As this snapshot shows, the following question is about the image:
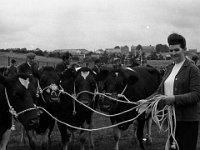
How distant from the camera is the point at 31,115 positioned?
219 inches

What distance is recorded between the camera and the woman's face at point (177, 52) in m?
4.78

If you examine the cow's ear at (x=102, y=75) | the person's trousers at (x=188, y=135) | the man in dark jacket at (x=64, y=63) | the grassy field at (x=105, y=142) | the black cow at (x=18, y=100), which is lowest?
the grassy field at (x=105, y=142)

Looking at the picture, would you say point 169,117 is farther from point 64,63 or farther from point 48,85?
point 64,63

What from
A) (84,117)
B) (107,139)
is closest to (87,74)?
(84,117)

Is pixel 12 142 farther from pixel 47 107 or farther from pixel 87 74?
pixel 87 74

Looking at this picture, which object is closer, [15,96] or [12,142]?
[15,96]

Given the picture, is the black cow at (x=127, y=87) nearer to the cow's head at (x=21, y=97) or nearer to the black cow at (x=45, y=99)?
the black cow at (x=45, y=99)

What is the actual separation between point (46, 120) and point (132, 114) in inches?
89.5

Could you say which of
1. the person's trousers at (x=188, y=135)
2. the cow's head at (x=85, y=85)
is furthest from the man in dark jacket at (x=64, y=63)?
the person's trousers at (x=188, y=135)

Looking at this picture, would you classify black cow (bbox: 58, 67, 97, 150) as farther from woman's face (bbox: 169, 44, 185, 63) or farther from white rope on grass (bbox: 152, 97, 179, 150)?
woman's face (bbox: 169, 44, 185, 63)

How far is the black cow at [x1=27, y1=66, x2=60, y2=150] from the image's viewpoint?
25.5 feet

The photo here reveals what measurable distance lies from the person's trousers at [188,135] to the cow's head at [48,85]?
3597mm

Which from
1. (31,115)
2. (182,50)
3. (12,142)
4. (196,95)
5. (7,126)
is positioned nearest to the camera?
(196,95)

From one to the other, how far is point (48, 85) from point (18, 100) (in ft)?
7.25
